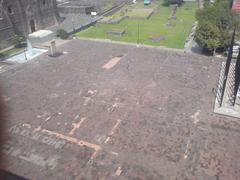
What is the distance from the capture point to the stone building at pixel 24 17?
106ft

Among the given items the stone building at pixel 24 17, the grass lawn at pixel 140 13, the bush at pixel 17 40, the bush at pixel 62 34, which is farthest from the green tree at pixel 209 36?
the stone building at pixel 24 17

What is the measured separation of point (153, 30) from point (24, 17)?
19.5m

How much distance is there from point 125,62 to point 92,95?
25.8 feet

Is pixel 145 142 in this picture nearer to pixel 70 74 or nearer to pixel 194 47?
pixel 70 74

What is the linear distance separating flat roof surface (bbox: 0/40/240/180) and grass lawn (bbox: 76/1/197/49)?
679cm

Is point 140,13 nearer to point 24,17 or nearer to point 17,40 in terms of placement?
point 24,17

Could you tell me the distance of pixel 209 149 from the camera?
15250 millimetres

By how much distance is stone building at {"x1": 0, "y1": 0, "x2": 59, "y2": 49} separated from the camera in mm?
32281

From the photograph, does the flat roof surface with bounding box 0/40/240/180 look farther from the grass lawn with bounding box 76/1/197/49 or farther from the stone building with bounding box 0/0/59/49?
the stone building with bounding box 0/0/59/49

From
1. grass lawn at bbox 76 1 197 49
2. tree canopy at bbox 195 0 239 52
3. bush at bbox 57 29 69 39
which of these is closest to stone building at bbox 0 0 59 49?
bush at bbox 57 29 69 39

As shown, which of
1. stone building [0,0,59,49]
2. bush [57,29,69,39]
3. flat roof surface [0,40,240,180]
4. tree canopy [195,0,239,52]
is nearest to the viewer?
flat roof surface [0,40,240,180]

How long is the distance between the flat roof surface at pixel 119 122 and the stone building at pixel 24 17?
820 cm

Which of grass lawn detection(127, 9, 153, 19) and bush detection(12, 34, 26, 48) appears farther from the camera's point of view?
grass lawn detection(127, 9, 153, 19)

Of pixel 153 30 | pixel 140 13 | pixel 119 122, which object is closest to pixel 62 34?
pixel 153 30
